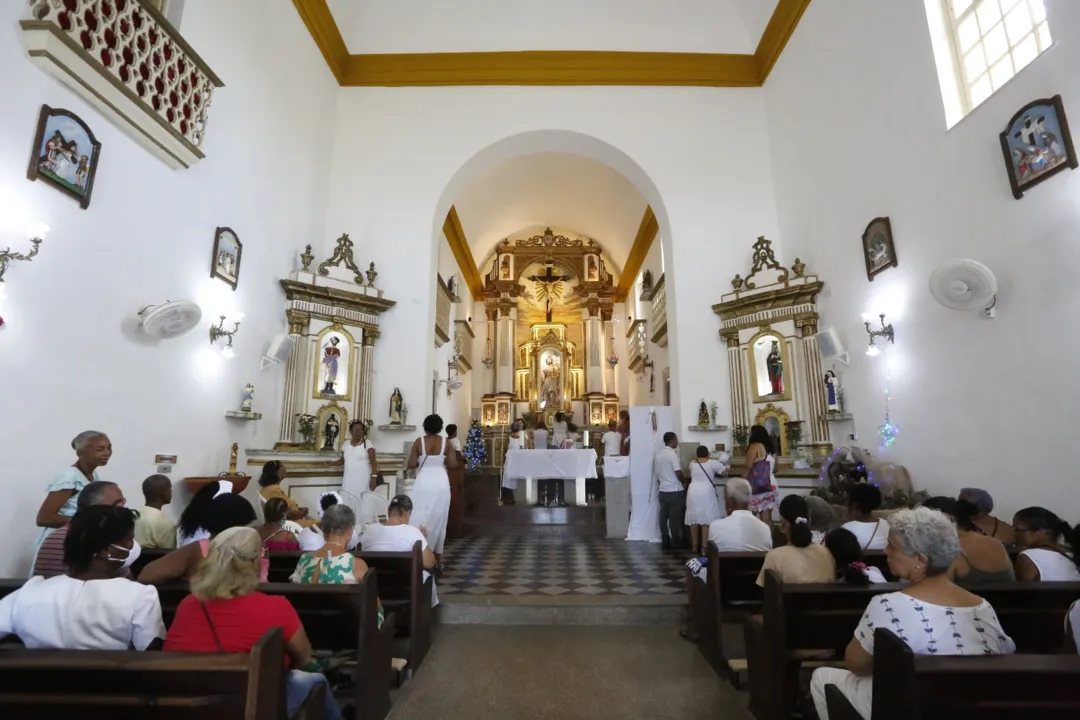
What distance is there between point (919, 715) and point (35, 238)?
210 inches

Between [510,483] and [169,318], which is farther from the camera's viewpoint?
[510,483]

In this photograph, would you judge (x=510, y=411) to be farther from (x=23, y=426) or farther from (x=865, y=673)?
(x=865, y=673)

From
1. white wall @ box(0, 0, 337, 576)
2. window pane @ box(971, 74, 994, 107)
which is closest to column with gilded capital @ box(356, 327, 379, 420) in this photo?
white wall @ box(0, 0, 337, 576)

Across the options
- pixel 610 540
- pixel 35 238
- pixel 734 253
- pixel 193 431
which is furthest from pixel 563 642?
pixel 734 253

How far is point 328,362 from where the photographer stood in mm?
8094

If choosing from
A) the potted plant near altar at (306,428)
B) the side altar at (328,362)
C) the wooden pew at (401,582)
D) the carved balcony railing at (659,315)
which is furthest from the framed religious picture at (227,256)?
the carved balcony railing at (659,315)

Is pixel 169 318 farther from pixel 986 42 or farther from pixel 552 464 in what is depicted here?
pixel 986 42

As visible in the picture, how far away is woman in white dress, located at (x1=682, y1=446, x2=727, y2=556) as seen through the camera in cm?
614

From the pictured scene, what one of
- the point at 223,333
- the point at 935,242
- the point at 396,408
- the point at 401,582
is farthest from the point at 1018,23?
the point at 223,333

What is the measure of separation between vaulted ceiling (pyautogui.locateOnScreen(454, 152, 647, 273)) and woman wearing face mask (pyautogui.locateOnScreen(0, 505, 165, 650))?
12.9 m

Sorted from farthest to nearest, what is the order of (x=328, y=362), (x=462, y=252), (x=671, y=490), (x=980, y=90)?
(x=462, y=252) < (x=328, y=362) < (x=671, y=490) < (x=980, y=90)

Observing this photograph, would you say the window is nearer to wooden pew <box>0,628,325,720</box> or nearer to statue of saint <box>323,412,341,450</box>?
wooden pew <box>0,628,325,720</box>

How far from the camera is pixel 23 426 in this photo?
369 centimetres

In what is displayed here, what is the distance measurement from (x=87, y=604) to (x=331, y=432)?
625 centimetres
